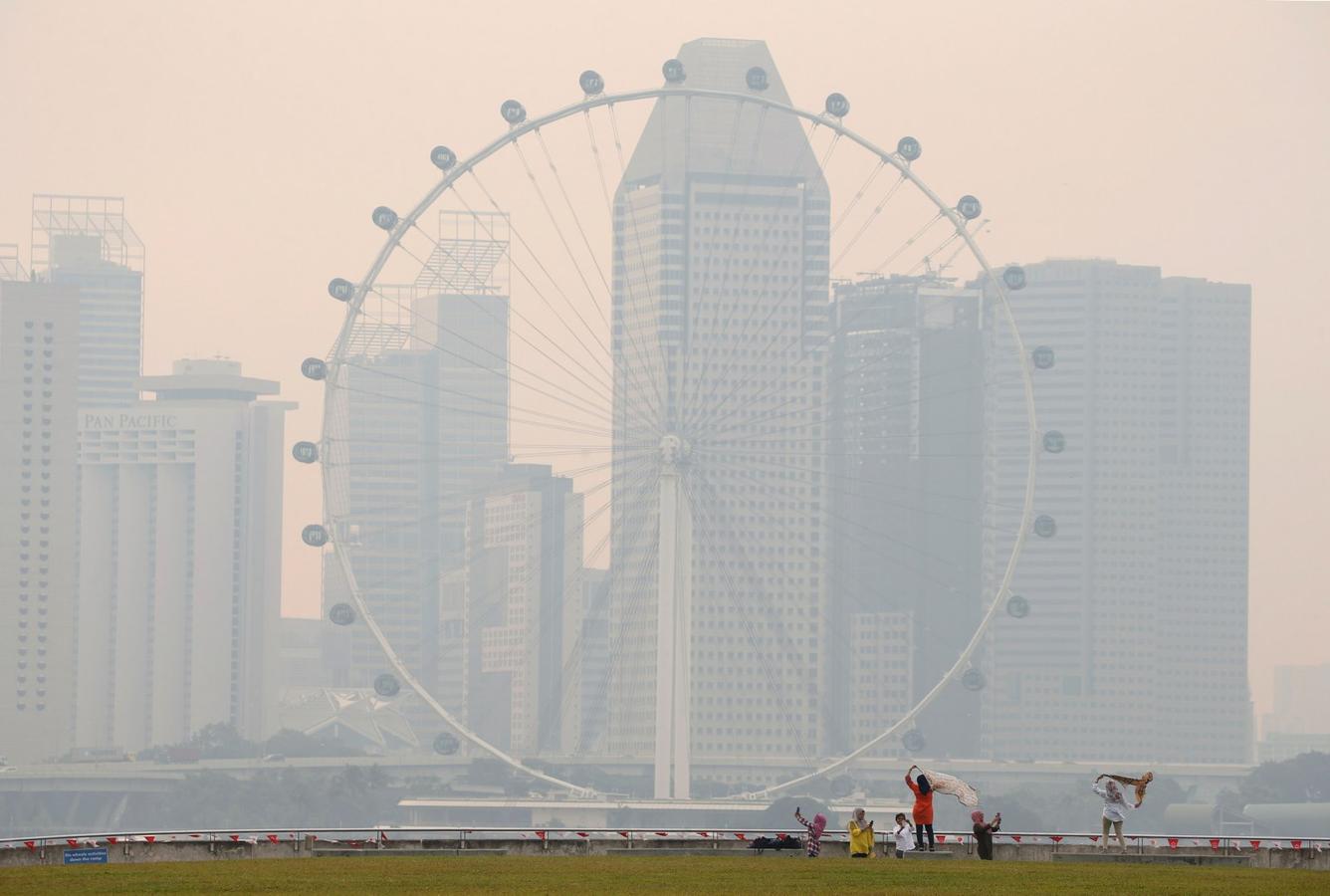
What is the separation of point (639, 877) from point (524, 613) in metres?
148

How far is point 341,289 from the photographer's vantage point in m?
59.3

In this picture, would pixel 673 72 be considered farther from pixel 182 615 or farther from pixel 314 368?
pixel 182 615

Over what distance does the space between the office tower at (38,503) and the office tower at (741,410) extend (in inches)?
1699

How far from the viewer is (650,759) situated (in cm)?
13625

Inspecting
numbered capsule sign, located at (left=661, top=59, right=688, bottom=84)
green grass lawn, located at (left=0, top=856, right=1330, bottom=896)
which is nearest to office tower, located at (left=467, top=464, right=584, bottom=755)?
numbered capsule sign, located at (left=661, top=59, right=688, bottom=84)

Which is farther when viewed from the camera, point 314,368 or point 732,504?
point 732,504

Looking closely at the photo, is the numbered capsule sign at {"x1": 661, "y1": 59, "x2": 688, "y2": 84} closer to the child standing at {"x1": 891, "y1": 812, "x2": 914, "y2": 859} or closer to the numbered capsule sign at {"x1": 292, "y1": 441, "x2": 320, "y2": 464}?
the numbered capsule sign at {"x1": 292, "y1": 441, "x2": 320, "y2": 464}

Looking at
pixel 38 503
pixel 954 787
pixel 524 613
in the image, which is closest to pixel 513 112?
pixel 954 787

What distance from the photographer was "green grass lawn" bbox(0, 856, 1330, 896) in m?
23.4

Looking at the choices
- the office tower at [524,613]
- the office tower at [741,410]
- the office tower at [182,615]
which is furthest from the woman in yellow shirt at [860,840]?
the office tower at [182,615]

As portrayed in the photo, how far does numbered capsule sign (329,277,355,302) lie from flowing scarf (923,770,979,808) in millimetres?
32726

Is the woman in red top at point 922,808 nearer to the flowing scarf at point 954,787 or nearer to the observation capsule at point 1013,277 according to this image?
the flowing scarf at point 954,787

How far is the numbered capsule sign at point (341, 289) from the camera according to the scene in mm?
59125

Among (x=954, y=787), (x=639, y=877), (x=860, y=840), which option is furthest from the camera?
(x=954, y=787)
